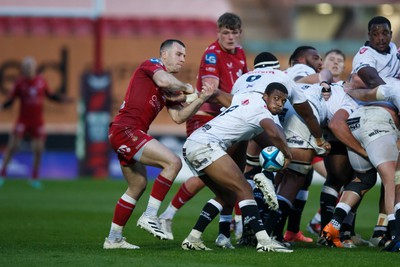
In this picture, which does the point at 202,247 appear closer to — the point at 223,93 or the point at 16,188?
the point at 223,93

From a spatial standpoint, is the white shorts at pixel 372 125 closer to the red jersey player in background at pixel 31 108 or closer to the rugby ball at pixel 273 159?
the rugby ball at pixel 273 159

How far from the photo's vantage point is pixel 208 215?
1036 cm

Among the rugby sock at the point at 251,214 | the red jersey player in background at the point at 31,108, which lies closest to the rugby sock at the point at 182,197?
the rugby sock at the point at 251,214

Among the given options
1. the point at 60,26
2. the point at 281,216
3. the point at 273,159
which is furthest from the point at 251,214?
the point at 60,26

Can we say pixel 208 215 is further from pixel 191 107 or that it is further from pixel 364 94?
pixel 364 94

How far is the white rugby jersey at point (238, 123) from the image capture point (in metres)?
9.91

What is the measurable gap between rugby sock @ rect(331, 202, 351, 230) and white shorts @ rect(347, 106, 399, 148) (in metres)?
0.72

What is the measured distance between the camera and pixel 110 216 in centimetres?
1491

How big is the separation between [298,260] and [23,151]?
15.9m

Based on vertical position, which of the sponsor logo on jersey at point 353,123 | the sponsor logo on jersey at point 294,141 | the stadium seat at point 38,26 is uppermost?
the stadium seat at point 38,26

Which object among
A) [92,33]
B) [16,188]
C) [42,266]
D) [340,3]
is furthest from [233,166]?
[340,3]

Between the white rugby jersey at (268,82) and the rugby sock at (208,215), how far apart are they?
127 cm

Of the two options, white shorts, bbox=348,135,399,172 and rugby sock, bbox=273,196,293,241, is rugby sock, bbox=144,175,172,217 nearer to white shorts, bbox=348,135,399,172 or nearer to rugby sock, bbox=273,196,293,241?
rugby sock, bbox=273,196,293,241

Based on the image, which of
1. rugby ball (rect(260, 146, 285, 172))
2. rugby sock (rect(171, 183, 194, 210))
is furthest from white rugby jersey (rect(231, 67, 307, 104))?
rugby sock (rect(171, 183, 194, 210))
